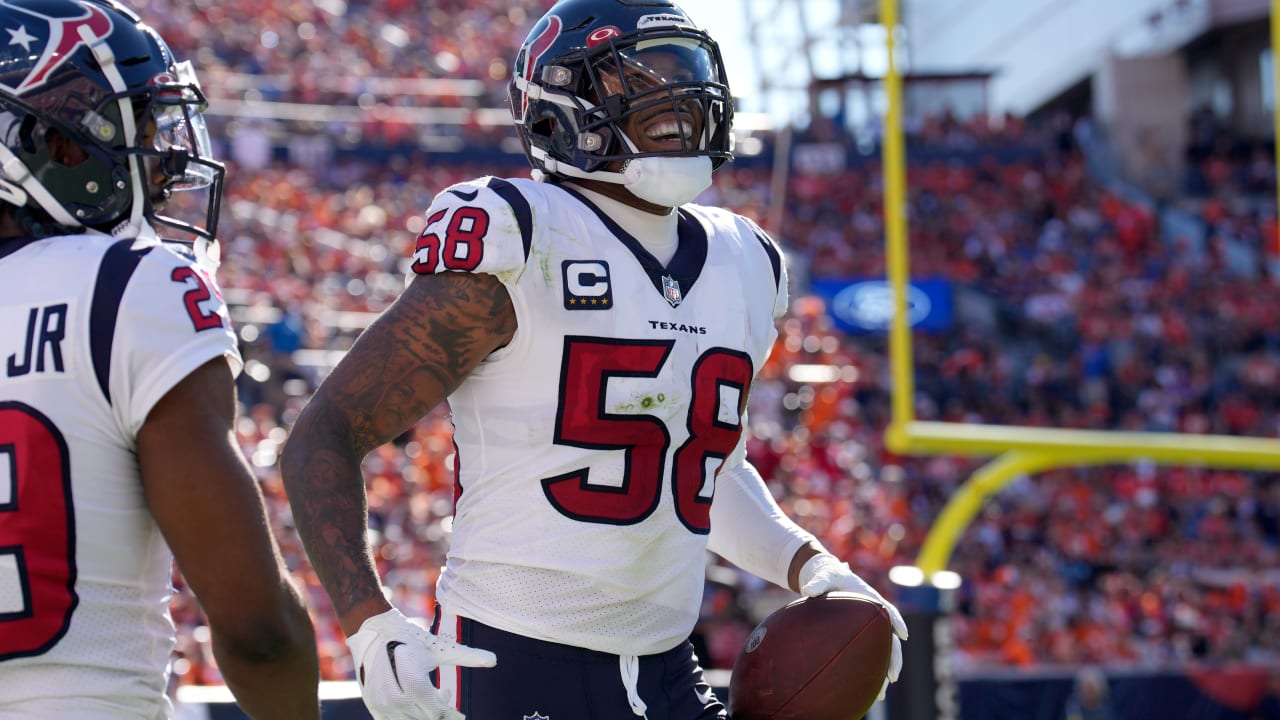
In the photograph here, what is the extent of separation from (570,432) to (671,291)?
28cm

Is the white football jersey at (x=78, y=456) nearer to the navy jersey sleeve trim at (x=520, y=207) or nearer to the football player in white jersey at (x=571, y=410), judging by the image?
the football player in white jersey at (x=571, y=410)

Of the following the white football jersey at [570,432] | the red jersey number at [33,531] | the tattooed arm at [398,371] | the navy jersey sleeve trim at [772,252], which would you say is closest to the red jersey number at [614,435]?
the white football jersey at [570,432]

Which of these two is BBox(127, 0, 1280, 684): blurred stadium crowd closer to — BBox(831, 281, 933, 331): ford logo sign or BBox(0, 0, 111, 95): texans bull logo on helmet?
BBox(831, 281, 933, 331): ford logo sign

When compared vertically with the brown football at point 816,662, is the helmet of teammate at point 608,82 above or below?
above

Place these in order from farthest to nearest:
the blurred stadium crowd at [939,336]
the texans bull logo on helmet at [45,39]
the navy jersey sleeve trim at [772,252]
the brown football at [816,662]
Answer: the blurred stadium crowd at [939,336] → the navy jersey sleeve trim at [772,252] → the brown football at [816,662] → the texans bull logo on helmet at [45,39]

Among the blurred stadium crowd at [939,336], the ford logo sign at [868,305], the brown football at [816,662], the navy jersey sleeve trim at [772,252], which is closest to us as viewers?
the brown football at [816,662]

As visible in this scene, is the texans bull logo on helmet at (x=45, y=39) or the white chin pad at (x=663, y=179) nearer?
the texans bull logo on helmet at (x=45, y=39)

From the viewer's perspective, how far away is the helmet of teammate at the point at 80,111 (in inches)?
77.4

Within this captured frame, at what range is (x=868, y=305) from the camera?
16328mm

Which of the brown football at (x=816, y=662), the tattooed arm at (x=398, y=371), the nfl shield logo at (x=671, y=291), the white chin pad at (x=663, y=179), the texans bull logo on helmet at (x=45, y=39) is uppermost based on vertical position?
the texans bull logo on helmet at (x=45, y=39)

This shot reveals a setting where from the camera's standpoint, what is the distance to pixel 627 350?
2201mm

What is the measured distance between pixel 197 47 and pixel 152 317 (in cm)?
1793

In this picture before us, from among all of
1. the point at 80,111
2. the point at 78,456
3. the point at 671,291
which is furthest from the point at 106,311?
the point at 671,291

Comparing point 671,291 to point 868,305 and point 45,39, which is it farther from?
point 868,305
